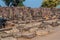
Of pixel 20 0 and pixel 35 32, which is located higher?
pixel 35 32

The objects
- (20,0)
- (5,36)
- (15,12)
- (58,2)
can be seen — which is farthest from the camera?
(20,0)

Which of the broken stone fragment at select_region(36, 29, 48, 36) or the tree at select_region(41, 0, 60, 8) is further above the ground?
the broken stone fragment at select_region(36, 29, 48, 36)

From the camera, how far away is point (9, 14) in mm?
Answer: 19047

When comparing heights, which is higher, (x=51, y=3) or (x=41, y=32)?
(x=41, y=32)

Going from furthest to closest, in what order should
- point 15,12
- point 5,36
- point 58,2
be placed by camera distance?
point 58,2
point 15,12
point 5,36

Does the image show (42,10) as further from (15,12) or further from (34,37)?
(34,37)

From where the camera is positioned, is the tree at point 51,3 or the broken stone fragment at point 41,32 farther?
the tree at point 51,3

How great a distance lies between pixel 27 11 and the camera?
19156mm

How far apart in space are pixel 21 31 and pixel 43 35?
2.18 ft

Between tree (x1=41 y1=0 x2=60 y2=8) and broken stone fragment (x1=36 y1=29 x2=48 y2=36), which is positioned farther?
tree (x1=41 y1=0 x2=60 y2=8)

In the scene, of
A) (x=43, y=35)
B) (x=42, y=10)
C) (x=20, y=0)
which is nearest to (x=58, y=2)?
(x=20, y=0)

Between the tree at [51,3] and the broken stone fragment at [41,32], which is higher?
the broken stone fragment at [41,32]

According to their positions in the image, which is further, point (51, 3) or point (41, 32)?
point (51, 3)

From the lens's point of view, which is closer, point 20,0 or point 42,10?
point 42,10
